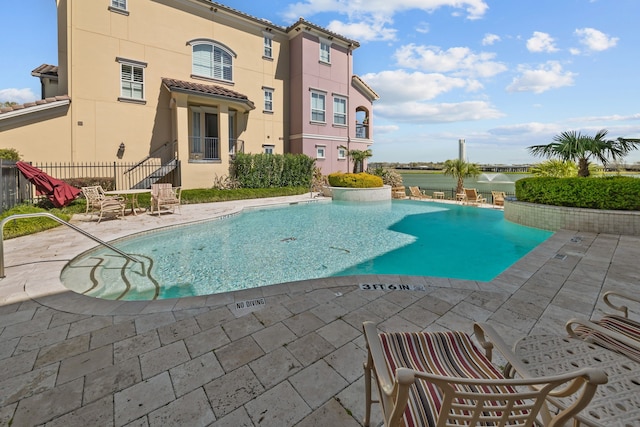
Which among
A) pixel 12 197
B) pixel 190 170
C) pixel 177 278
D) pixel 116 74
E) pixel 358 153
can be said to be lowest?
pixel 177 278

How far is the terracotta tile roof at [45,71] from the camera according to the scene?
15895 millimetres

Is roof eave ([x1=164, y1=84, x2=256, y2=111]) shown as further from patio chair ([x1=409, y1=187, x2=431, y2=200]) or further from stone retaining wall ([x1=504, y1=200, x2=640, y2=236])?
stone retaining wall ([x1=504, y1=200, x2=640, y2=236])

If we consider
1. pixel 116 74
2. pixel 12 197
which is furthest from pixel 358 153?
pixel 12 197

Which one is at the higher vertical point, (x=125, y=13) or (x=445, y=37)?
(x=125, y=13)

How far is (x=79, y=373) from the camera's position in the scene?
101 inches

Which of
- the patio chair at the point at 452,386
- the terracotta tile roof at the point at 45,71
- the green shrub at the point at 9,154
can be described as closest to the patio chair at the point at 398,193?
the patio chair at the point at 452,386

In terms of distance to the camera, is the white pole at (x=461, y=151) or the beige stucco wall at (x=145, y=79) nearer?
the beige stucco wall at (x=145, y=79)

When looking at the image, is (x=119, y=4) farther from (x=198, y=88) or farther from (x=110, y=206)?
(x=110, y=206)

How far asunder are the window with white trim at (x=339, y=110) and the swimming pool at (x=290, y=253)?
A: 12.9 meters

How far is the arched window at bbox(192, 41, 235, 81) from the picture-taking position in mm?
17578

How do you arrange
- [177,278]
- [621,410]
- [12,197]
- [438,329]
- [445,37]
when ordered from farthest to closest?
[445,37] → [12,197] → [177,278] → [438,329] → [621,410]

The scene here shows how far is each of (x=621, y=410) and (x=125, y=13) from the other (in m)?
20.6

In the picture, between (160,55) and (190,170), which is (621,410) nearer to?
(190,170)

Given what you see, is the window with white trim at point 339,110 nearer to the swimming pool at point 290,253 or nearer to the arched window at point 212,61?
the arched window at point 212,61
